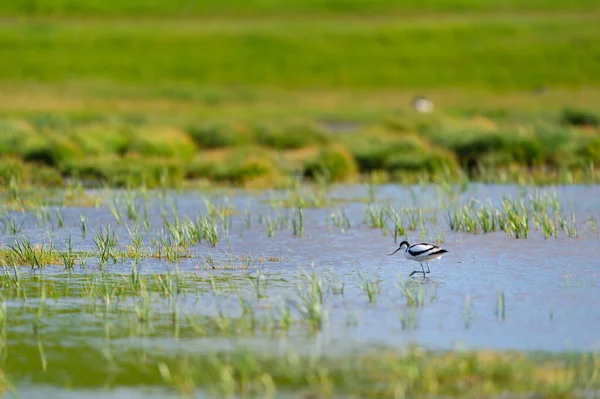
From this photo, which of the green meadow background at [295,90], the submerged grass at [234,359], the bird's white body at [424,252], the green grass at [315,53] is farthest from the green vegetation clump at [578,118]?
the submerged grass at [234,359]

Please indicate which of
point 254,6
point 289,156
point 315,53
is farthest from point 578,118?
point 254,6

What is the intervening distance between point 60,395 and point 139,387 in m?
0.63

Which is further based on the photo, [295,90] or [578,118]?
[295,90]

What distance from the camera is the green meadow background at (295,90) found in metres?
28.7

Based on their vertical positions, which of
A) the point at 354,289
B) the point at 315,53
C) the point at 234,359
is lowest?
the point at 234,359

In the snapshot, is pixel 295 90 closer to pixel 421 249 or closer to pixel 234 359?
pixel 421 249

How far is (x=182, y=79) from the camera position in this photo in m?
64.7

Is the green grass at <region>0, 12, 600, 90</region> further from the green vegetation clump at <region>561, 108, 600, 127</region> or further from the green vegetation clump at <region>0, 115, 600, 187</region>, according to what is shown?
the green vegetation clump at <region>0, 115, 600, 187</region>

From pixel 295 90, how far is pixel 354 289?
4797 cm

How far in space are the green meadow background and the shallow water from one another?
683cm

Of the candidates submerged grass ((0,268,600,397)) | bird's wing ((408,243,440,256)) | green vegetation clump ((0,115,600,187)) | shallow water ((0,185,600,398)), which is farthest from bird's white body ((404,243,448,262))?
green vegetation clump ((0,115,600,187))

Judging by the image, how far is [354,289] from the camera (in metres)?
14.2

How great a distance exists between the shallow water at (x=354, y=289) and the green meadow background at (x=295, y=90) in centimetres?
683

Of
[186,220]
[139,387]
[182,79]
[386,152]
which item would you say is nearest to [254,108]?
[182,79]
